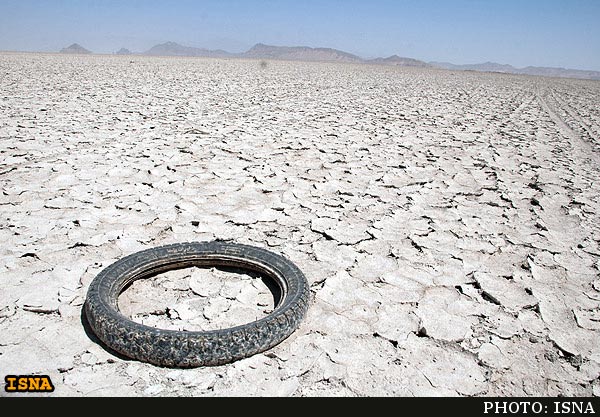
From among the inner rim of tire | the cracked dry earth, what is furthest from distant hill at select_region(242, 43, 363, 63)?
the inner rim of tire

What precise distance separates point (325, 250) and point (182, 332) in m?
1.27

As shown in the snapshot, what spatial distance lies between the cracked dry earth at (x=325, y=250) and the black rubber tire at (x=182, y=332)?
5cm

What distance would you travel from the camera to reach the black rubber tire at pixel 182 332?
171 centimetres

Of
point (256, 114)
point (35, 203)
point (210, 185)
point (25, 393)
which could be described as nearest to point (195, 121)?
point (256, 114)

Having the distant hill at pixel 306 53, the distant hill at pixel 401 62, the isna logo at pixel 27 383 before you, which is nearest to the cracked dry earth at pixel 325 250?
the isna logo at pixel 27 383

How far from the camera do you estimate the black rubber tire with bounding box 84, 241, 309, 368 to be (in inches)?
67.1

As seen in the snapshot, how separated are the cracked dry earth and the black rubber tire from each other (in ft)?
0.18

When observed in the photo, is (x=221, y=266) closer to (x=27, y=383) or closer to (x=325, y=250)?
(x=325, y=250)

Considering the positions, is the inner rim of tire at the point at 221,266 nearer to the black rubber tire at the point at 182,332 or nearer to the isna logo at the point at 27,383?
the black rubber tire at the point at 182,332

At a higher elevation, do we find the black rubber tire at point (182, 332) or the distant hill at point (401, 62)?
the distant hill at point (401, 62)

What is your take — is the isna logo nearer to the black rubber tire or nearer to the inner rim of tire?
the black rubber tire

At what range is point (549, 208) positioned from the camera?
12.4 ft

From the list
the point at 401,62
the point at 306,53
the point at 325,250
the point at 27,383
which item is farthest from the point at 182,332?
the point at 306,53
